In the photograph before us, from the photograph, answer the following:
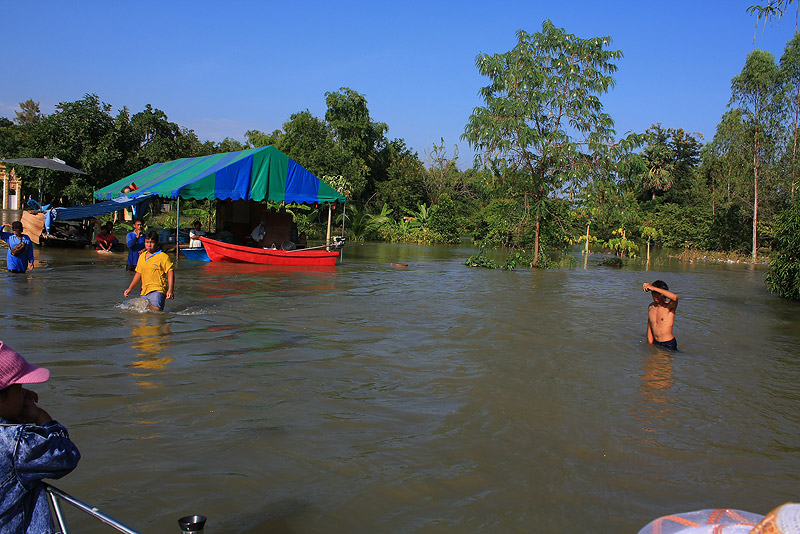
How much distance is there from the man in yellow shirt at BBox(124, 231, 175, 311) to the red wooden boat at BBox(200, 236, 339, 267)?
9197 mm

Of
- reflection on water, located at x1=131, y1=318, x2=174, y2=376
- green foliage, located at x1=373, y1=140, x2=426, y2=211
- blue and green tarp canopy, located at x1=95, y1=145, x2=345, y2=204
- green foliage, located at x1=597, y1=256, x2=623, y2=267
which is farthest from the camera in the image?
green foliage, located at x1=373, y1=140, x2=426, y2=211

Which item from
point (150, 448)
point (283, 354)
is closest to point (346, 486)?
point (150, 448)

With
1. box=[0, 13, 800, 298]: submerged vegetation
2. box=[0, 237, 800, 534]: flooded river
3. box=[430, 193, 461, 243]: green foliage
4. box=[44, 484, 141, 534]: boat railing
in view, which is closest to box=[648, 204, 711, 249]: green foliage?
box=[0, 13, 800, 298]: submerged vegetation

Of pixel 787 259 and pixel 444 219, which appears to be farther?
pixel 444 219

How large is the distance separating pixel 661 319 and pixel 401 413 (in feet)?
16.9

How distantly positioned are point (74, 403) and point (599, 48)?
19919mm

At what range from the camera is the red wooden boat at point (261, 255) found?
62.0 ft

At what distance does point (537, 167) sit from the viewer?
73.2 feet

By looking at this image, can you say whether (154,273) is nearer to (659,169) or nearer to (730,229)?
(730,229)

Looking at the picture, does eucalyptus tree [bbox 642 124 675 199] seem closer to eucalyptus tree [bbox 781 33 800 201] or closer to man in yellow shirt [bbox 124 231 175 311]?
eucalyptus tree [bbox 781 33 800 201]

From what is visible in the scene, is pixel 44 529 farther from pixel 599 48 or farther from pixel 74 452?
pixel 599 48

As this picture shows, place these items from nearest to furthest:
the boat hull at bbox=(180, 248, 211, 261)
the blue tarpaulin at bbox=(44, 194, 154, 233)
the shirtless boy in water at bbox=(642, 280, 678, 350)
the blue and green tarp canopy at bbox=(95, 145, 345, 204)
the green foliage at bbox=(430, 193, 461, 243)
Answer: the shirtless boy in water at bbox=(642, 280, 678, 350), the blue and green tarp canopy at bbox=(95, 145, 345, 204), the blue tarpaulin at bbox=(44, 194, 154, 233), the boat hull at bbox=(180, 248, 211, 261), the green foliage at bbox=(430, 193, 461, 243)

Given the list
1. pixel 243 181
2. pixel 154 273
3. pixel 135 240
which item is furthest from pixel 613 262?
pixel 154 273

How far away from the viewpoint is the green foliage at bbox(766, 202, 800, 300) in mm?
15500
